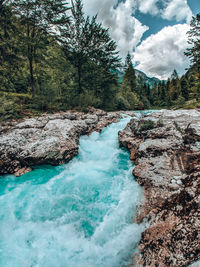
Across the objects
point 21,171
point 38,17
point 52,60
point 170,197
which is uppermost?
point 38,17

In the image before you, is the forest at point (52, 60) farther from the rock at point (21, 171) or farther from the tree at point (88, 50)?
the rock at point (21, 171)

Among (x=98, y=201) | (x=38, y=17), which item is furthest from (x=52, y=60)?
(x=98, y=201)

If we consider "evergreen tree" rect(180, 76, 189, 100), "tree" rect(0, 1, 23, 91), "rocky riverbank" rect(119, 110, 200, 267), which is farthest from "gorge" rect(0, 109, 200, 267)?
"evergreen tree" rect(180, 76, 189, 100)

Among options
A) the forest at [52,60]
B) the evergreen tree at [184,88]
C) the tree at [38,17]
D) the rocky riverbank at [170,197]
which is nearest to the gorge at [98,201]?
the rocky riverbank at [170,197]

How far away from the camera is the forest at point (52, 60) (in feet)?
32.3

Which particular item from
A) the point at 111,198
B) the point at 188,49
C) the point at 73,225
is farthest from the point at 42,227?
the point at 188,49

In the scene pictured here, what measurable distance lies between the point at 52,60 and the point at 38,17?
4.96 m

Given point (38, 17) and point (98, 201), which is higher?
point (38, 17)

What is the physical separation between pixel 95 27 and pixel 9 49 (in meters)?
10.5

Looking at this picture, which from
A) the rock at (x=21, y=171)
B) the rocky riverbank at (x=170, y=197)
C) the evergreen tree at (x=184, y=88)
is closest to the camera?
the rocky riverbank at (x=170, y=197)

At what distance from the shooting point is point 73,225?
11.2 feet

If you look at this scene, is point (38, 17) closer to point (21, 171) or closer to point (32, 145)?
point (32, 145)

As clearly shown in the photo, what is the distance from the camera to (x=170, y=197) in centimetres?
312

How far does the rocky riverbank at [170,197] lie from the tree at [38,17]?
1308 centimetres
